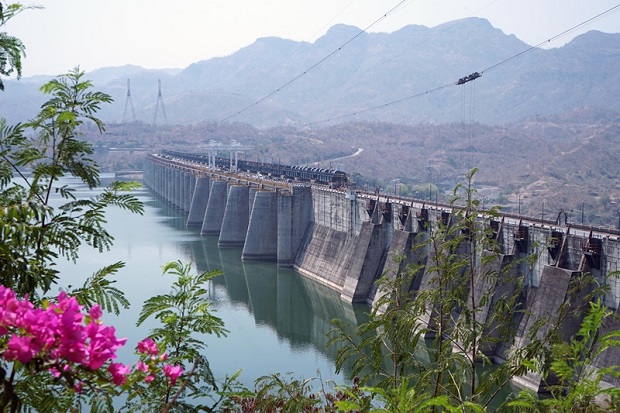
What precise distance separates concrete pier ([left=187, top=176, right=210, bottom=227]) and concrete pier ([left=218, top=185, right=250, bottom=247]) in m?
10.7

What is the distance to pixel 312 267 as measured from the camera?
112 ft

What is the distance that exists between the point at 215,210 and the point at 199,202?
217 inches

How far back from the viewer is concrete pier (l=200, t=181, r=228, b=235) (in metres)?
48.3

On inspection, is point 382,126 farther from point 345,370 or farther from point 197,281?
point 197,281

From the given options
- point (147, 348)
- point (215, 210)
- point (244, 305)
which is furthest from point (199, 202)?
point (147, 348)

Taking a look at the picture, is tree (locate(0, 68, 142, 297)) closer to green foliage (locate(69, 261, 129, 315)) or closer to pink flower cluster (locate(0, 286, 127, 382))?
green foliage (locate(69, 261, 129, 315))

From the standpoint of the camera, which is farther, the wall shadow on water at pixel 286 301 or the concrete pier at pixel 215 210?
the concrete pier at pixel 215 210

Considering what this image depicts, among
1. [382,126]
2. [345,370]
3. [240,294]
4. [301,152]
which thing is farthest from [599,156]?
[345,370]

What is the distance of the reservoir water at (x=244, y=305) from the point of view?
872 inches

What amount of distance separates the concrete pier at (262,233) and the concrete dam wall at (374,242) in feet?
0.16

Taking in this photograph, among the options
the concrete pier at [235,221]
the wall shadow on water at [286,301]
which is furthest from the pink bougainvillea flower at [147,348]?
the concrete pier at [235,221]

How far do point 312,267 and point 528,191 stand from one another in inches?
1765

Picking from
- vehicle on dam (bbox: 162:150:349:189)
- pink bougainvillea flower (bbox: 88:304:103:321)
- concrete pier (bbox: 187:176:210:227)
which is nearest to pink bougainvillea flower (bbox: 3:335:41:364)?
pink bougainvillea flower (bbox: 88:304:103:321)

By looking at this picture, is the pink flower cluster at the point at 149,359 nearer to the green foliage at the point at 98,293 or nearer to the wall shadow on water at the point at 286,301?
the green foliage at the point at 98,293
